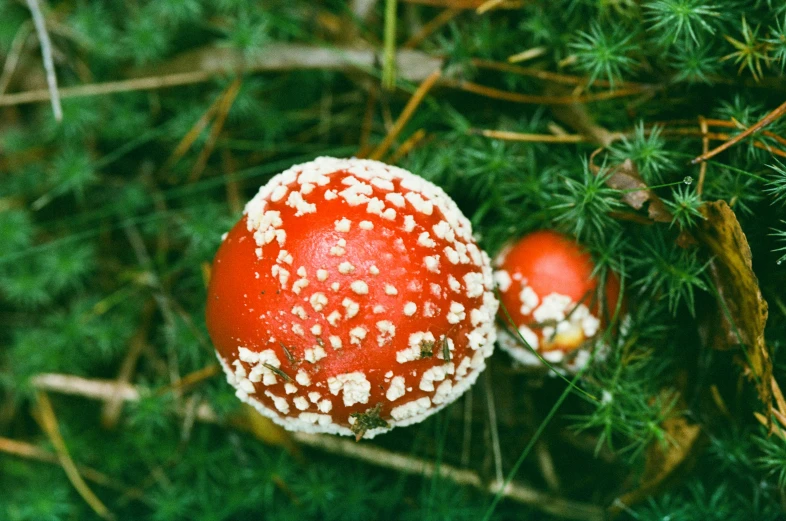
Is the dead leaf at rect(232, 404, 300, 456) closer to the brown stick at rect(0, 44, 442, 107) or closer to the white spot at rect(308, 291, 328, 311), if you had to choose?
the white spot at rect(308, 291, 328, 311)

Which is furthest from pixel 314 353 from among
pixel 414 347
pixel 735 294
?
Answer: pixel 735 294

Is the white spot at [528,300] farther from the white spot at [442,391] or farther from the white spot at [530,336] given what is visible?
the white spot at [442,391]

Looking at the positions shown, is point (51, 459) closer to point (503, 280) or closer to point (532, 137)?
point (503, 280)

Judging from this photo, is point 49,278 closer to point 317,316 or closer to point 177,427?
point 177,427

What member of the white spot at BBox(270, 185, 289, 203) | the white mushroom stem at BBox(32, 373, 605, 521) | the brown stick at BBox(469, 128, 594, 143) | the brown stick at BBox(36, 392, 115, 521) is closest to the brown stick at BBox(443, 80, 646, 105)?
the brown stick at BBox(469, 128, 594, 143)

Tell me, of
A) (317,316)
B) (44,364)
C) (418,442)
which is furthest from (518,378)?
(44,364)

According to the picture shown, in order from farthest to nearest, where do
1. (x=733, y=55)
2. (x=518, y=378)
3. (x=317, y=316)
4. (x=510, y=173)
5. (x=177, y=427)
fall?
1. (x=177, y=427)
2. (x=518, y=378)
3. (x=510, y=173)
4. (x=733, y=55)
5. (x=317, y=316)
